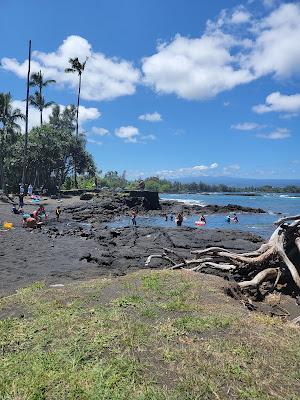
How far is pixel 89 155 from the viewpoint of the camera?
223 feet

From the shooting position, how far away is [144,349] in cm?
536

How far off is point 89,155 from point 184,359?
6432cm

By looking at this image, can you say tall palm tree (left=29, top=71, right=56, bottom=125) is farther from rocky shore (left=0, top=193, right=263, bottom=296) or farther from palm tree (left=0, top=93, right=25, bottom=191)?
rocky shore (left=0, top=193, right=263, bottom=296)

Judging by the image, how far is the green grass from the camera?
14.6 feet

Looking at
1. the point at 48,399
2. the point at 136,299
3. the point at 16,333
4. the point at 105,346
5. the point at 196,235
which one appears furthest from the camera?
the point at 196,235

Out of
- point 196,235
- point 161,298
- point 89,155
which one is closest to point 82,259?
point 161,298

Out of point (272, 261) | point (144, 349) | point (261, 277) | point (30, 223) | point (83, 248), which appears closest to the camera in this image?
point (144, 349)

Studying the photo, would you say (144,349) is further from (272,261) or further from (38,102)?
(38,102)

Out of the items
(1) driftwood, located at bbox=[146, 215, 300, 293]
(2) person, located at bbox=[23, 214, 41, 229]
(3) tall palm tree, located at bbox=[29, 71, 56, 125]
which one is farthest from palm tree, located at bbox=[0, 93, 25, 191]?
(1) driftwood, located at bbox=[146, 215, 300, 293]

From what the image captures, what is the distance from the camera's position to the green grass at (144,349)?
14.6ft

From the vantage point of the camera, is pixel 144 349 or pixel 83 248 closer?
pixel 144 349

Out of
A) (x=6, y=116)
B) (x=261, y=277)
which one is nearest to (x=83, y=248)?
(x=261, y=277)

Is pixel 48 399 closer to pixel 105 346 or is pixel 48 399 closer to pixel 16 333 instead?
pixel 105 346

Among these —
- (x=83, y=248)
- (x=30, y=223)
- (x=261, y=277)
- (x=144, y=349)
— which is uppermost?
(x=144, y=349)
